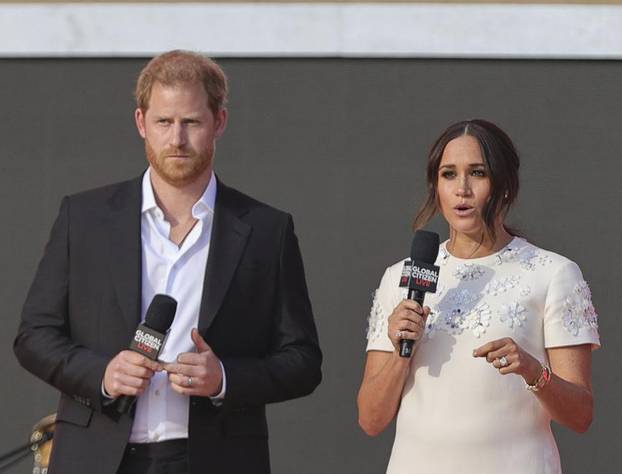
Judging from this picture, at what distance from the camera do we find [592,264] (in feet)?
19.7

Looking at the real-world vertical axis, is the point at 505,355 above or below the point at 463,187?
below

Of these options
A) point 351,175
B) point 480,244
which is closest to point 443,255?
point 480,244

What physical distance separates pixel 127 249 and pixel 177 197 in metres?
0.22

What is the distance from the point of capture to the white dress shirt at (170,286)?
3.42m

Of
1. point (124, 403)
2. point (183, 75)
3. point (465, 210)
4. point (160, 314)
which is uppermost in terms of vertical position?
point (183, 75)

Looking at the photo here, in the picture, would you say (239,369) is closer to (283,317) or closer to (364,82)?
(283,317)

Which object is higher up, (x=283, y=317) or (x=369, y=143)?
(x=369, y=143)

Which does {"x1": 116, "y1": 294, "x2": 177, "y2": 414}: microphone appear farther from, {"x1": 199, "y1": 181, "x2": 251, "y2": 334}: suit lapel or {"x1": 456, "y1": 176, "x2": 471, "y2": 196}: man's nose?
{"x1": 456, "y1": 176, "x2": 471, "y2": 196}: man's nose

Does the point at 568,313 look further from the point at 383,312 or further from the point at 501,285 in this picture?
the point at 383,312

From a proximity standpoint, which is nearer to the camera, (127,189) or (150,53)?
(127,189)

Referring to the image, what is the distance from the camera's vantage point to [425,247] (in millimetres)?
3533

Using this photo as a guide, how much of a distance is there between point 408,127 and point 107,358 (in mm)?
2955

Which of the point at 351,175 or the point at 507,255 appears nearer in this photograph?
the point at 507,255

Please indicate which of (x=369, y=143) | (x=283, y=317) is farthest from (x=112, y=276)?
(x=369, y=143)
